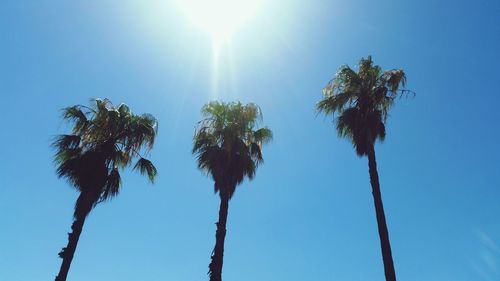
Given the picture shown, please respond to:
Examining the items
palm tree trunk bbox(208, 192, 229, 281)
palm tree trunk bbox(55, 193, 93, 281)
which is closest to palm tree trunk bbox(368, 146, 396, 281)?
palm tree trunk bbox(208, 192, 229, 281)

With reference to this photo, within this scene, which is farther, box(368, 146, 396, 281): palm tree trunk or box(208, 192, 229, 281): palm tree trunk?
box(208, 192, 229, 281): palm tree trunk

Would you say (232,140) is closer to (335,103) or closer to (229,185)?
(229,185)

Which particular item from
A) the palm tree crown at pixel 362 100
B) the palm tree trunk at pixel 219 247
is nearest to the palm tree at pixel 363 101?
the palm tree crown at pixel 362 100

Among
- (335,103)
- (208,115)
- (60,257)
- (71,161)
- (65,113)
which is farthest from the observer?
(208,115)

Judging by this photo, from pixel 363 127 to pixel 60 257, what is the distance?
14159 mm

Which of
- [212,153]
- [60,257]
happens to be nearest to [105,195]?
[60,257]

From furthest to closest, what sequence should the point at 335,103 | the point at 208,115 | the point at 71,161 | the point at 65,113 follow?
1. the point at 208,115
2. the point at 335,103
3. the point at 65,113
4. the point at 71,161

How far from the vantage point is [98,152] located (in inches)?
872

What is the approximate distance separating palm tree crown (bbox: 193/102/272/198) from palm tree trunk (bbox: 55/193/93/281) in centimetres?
597

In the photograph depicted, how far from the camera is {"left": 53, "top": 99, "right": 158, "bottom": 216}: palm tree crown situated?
21344 mm

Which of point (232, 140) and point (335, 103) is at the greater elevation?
point (335, 103)

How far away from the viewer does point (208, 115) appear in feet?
87.3

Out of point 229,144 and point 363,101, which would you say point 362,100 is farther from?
point 229,144

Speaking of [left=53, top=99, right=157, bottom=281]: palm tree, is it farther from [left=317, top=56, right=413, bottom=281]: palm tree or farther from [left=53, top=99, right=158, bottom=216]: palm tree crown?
[left=317, top=56, right=413, bottom=281]: palm tree
